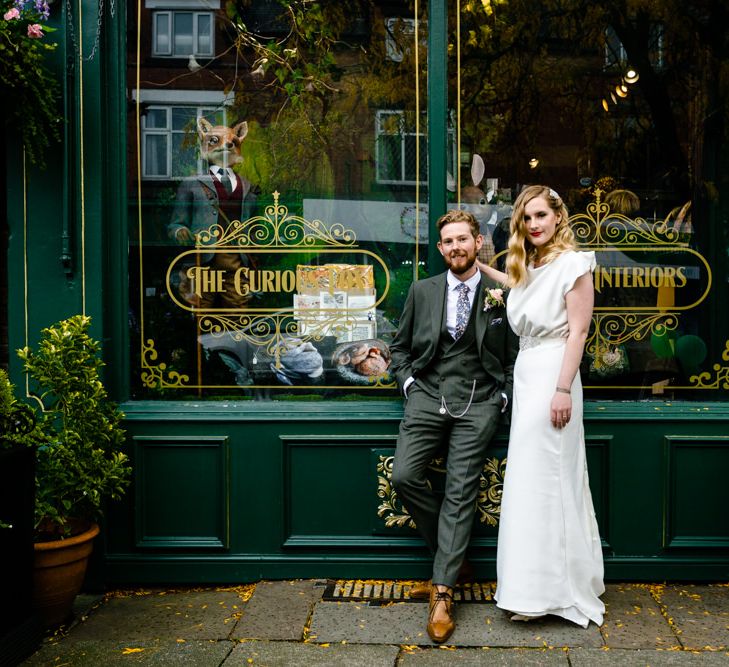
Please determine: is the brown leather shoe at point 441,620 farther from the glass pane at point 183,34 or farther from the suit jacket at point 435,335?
the glass pane at point 183,34

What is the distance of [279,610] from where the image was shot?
4938mm

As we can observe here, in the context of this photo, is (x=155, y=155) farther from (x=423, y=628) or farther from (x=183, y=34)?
(x=423, y=628)

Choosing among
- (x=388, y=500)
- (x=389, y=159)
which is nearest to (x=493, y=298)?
(x=389, y=159)

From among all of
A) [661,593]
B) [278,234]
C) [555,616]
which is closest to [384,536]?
[555,616]

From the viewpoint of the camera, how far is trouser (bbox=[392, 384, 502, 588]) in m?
4.77

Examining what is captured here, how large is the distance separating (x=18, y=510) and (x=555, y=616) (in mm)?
2891

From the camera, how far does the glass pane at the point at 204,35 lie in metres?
5.60

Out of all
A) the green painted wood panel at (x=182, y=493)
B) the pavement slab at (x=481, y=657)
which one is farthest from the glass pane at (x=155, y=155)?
the pavement slab at (x=481, y=657)

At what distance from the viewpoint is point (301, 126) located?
5637mm

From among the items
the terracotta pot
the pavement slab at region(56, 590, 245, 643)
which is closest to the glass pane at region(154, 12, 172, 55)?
the terracotta pot

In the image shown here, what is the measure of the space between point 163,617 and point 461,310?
2.45 metres

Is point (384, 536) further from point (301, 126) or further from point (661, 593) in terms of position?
point (301, 126)

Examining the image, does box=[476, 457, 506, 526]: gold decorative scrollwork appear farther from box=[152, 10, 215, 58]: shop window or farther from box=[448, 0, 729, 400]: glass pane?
box=[152, 10, 215, 58]: shop window

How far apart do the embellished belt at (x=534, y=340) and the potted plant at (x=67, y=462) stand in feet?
7.67
